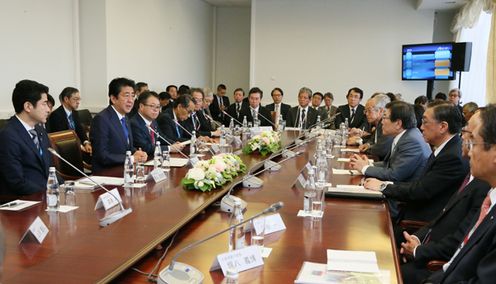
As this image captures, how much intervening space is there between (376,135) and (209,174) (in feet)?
8.57

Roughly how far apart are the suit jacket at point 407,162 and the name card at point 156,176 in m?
1.29

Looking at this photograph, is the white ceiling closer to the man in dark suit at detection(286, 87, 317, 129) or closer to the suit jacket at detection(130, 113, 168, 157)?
the man in dark suit at detection(286, 87, 317, 129)

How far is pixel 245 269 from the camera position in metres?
1.44

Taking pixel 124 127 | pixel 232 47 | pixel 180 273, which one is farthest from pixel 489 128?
pixel 232 47

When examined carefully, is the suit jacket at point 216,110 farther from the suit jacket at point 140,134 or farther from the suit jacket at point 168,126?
the suit jacket at point 140,134

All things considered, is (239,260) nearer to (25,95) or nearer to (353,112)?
(25,95)

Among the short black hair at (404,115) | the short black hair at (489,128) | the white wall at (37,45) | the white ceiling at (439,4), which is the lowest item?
the short black hair at (404,115)

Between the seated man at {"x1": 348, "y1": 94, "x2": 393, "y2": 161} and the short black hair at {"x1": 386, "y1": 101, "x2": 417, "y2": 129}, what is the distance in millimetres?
668

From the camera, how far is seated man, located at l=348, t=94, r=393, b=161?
3928 mm

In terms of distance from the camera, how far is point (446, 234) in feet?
6.86

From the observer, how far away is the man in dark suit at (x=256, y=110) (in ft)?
21.6

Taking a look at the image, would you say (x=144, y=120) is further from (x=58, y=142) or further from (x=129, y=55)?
(x=129, y=55)

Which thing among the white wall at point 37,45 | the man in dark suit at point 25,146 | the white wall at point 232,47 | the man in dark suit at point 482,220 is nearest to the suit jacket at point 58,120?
the white wall at point 37,45

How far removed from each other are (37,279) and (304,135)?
4.08m
